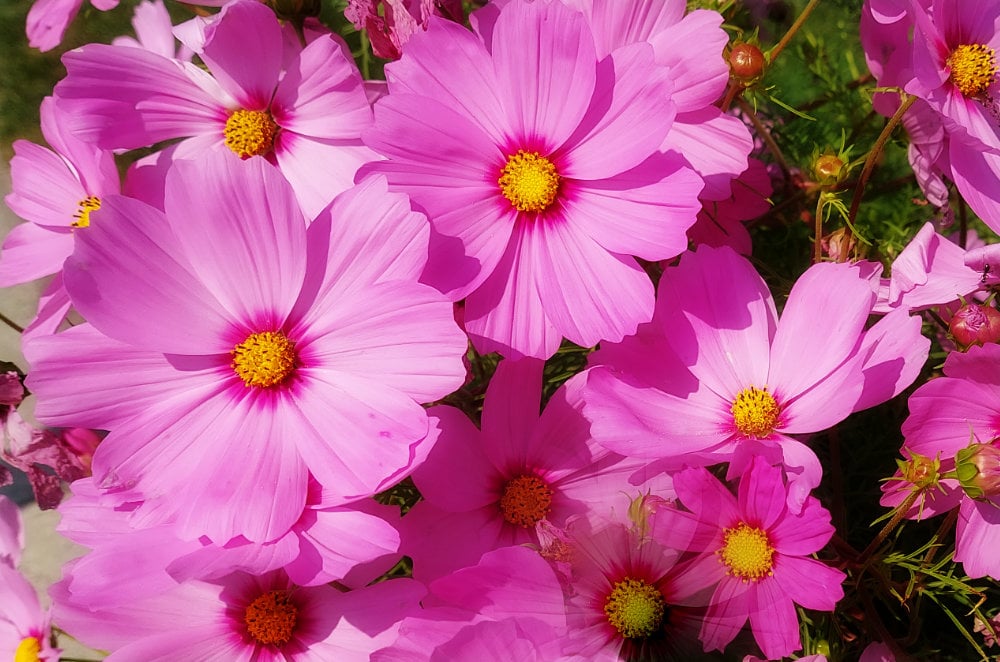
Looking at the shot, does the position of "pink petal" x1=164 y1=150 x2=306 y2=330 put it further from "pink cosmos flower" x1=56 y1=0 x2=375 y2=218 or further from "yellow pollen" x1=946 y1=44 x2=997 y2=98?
"yellow pollen" x1=946 y1=44 x2=997 y2=98

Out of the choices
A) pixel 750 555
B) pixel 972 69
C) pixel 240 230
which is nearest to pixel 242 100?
pixel 240 230

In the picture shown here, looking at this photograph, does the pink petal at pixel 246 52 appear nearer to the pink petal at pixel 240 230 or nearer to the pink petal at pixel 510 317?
the pink petal at pixel 240 230

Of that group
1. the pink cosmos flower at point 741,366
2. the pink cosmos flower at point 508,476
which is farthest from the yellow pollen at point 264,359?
the pink cosmos flower at point 741,366

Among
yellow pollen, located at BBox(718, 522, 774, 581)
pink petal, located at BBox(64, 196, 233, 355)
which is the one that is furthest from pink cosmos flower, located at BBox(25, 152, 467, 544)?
yellow pollen, located at BBox(718, 522, 774, 581)

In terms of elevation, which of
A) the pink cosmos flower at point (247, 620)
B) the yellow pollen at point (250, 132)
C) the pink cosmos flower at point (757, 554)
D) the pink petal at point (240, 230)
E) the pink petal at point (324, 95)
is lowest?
the pink cosmos flower at point (757, 554)

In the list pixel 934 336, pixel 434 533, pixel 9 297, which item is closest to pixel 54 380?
pixel 434 533

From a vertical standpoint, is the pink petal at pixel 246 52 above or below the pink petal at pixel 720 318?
above

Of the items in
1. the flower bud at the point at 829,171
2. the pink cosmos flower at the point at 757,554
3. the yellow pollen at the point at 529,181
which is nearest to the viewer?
the pink cosmos flower at the point at 757,554
